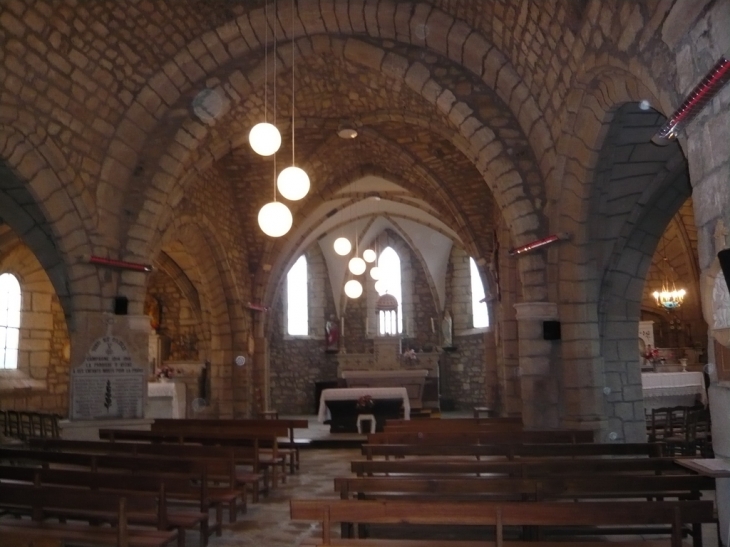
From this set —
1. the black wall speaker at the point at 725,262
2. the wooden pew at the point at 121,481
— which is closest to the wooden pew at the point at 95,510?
the wooden pew at the point at 121,481

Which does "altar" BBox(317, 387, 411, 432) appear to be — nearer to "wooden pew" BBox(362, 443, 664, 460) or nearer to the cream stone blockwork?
the cream stone blockwork

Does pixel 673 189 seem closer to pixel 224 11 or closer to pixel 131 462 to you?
pixel 224 11

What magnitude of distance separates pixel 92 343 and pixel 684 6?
22.9 ft

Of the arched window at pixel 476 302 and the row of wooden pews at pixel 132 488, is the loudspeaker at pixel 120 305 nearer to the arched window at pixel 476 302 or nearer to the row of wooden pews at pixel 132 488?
the row of wooden pews at pixel 132 488

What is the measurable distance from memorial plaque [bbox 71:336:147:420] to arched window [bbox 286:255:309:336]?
9870 mm

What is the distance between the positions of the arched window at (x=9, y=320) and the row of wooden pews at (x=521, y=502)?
9397mm

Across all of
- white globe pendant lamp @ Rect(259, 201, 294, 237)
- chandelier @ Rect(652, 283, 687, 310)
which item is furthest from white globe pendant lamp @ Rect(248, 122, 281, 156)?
chandelier @ Rect(652, 283, 687, 310)

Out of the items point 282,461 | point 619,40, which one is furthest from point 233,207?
point 619,40

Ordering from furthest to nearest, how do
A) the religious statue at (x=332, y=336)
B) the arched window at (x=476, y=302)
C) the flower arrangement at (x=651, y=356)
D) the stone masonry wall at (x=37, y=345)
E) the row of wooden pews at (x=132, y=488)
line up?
the religious statue at (x=332, y=336) → the arched window at (x=476, y=302) → the stone masonry wall at (x=37, y=345) → the flower arrangement at (x=651, y=356) → the row of wooden pews at (x=132, y=488)

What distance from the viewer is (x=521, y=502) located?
10.4 ft

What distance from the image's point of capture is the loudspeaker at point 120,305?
793 centimetres

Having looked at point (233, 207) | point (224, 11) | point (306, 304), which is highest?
point (224, 11)

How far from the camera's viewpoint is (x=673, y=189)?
7180mm

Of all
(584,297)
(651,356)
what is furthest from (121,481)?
(651,356)
